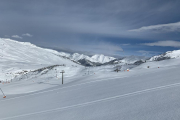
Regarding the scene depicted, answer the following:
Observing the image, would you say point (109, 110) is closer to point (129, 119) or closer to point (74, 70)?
point (129, 119)

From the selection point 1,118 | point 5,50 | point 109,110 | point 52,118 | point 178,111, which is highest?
point 5,50

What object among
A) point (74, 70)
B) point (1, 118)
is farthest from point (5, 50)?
point (1, 118)

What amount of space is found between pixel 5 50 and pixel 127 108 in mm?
184028

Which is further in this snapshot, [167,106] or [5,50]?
[5,50]

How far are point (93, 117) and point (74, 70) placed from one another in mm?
47620

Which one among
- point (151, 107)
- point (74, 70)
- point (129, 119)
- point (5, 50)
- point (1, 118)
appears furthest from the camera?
point (5, 50)

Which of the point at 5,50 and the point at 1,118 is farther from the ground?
the point at 5,50

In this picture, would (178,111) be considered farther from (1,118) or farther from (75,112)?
(1,118)

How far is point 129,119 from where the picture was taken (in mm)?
3760

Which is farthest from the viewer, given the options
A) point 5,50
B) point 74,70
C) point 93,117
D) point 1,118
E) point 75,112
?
point 5,50

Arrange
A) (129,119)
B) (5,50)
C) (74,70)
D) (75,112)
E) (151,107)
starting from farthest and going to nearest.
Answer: (5,50)
(74,70)
(75,112)
(151,107)
(129,119)

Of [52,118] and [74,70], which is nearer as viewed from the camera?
[52,118]

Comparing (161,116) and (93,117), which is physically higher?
(161,116)

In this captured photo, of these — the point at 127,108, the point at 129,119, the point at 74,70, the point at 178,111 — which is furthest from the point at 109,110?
the point at 74,70
